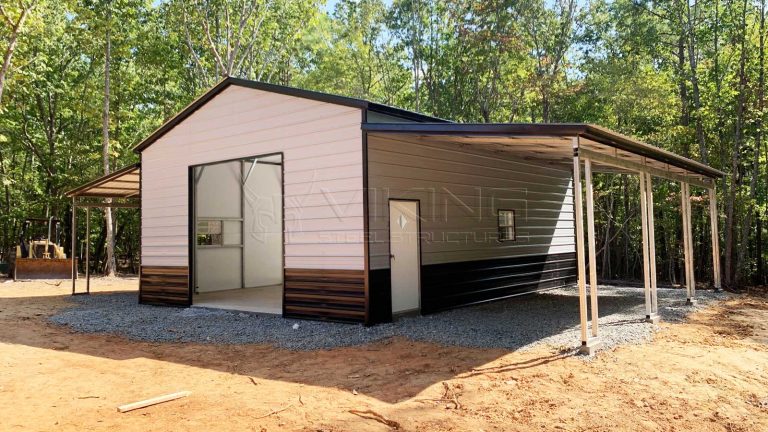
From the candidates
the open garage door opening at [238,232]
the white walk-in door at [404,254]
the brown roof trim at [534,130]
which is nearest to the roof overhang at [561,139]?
the brown roof trim at [534,130]

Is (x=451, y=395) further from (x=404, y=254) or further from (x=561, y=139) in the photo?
(x=404, y=254)

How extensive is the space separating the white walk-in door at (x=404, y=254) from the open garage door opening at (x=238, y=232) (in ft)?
10.4

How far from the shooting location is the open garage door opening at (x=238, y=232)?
437 inches

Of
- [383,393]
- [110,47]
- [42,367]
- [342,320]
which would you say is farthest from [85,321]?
[110,47]

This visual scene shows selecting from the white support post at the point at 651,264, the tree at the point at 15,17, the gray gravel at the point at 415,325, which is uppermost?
the tree at the point at 15,17

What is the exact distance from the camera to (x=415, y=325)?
22.6 feet

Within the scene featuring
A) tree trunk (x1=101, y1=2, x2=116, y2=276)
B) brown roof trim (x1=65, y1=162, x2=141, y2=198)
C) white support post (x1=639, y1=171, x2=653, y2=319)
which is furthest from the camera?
tree trunk (x1=101, y1=2, x2=116, y2=276)

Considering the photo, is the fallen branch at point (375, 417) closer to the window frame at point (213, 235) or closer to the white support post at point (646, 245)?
the white support post at point (646, 245)

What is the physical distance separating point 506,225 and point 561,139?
4.06m

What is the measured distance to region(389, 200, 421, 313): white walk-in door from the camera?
24.3 feet

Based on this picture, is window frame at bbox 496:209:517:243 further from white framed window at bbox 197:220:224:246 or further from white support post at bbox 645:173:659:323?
white framed window at bbox 197:220:224:246

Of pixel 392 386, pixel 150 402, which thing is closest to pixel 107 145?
pixel 150 402

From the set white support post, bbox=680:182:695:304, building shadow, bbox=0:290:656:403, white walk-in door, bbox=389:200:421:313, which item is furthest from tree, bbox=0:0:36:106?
white support post, bbox=680:182:695:304

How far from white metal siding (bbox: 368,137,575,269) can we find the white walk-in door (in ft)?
0.51
